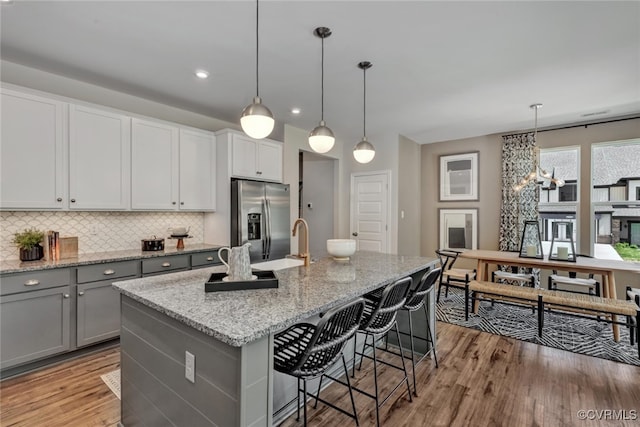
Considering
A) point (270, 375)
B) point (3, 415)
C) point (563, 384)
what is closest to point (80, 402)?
point (3, 415)

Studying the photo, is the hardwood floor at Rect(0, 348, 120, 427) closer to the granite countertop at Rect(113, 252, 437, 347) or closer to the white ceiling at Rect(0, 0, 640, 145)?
the granite countertop at Rect(113, 252, 437, 347)

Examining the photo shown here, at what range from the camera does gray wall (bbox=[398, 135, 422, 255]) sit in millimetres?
5547

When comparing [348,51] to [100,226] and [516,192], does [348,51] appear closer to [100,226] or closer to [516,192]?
[100,226]

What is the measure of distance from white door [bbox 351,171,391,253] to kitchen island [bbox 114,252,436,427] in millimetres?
3563

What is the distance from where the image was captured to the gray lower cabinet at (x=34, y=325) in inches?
94.4

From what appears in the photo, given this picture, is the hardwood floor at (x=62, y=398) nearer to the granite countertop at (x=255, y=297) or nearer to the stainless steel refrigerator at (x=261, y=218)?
the granite countertop at (x=255, y=297)

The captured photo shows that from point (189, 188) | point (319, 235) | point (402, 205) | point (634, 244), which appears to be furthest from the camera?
point (319, 235)

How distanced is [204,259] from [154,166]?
3.98 ft

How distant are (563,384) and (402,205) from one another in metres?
3.52

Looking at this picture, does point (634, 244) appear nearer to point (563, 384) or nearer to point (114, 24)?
point (563, 384)

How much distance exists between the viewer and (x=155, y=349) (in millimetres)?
1532

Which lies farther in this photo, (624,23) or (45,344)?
(45,344)

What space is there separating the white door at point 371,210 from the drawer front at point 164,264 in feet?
10.8

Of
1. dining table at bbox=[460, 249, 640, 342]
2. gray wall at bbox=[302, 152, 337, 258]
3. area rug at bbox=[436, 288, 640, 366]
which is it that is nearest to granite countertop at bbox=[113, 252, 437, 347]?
area rug at bbox=[436, 288, 640, 366]
